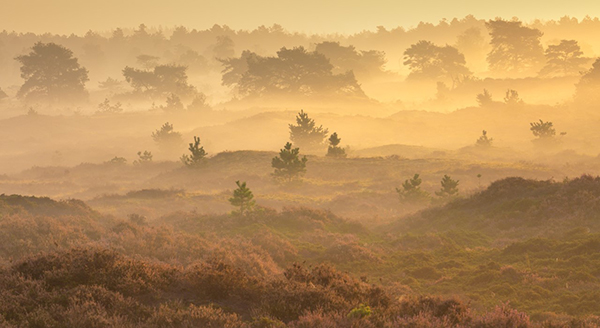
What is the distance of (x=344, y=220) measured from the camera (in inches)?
763

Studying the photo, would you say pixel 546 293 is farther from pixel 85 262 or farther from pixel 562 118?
pixel 562 118

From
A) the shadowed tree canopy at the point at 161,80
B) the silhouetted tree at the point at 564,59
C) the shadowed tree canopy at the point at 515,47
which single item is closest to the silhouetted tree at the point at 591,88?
the silhouetted tree at the point at 564,59

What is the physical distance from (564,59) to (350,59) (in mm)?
42805

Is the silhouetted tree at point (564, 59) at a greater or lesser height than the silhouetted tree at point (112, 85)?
lesser

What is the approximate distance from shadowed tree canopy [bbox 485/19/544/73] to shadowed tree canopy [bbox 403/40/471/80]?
809 cm

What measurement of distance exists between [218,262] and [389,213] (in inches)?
635

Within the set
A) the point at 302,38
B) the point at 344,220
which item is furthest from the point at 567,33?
the point at 344,220

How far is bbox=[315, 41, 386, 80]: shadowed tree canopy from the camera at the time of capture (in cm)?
9625

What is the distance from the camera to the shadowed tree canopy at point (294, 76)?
79.7 meters

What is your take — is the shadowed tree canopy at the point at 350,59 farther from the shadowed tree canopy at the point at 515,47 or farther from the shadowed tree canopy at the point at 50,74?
the shadowed tree canopy at the point at 50,74

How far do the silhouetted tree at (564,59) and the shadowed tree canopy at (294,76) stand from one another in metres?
37.1

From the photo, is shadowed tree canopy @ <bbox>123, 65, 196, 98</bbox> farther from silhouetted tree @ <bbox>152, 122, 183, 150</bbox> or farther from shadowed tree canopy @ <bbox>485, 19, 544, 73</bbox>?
shadowed tree canopy @ <bbox>485, 19, 544, 73</bbox>

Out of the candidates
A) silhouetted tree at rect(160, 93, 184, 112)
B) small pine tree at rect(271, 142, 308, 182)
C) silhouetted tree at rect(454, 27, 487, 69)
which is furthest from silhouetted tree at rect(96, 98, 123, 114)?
silhouetted tree at rect(454, 27, 487, 69)

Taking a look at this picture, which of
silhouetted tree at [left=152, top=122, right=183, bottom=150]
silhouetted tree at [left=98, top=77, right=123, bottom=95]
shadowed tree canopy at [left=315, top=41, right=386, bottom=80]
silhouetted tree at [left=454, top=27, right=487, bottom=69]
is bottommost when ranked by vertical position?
silhouetted tree at [left=152, top=122, right=183, bottom=150]
